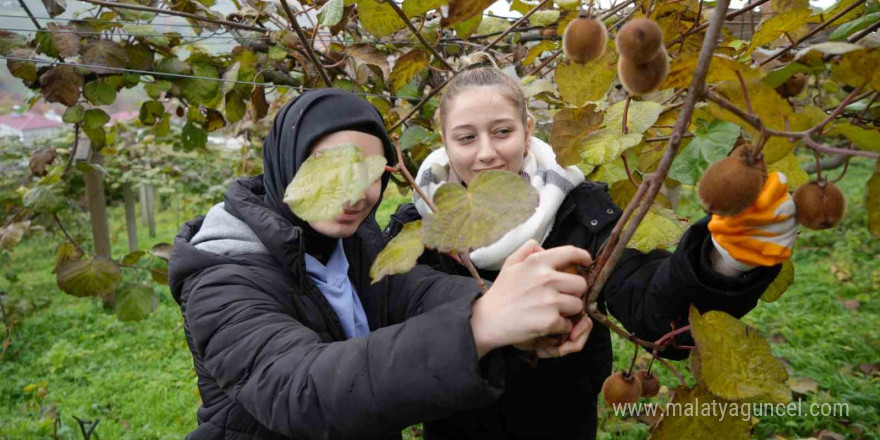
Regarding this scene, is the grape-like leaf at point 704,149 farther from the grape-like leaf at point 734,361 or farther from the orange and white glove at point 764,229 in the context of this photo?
the grape-like leaf at point 734,361

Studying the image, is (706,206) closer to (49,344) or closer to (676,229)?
(676,229)

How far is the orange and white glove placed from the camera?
0.67m

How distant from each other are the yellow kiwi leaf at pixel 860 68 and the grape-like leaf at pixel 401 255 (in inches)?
20.0

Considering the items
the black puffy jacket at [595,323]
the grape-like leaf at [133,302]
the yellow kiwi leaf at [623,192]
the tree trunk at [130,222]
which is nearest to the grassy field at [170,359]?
the tree trunk at [130,222]

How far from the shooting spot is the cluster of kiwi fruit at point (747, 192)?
606 mm

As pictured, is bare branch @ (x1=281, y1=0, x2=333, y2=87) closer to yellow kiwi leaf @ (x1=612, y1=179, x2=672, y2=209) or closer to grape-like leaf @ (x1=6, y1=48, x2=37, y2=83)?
yellow kiwi leaf @ (x1=612, y1=179, x2=672, y2=209)

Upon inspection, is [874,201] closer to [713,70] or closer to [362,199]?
[713,70]

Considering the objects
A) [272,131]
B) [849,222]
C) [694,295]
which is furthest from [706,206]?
[849,222]

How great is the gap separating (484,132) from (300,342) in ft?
2.21

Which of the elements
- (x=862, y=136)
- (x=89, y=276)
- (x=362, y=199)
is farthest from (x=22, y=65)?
(x=862, y=136)

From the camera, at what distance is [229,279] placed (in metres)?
0.99

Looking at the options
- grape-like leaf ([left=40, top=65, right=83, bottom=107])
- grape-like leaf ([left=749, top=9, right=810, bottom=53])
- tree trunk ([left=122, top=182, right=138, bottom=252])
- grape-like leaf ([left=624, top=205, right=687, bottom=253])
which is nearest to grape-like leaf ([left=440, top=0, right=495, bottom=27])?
grape-like leaf ([left=624, top=205, right=687, bottom=253])

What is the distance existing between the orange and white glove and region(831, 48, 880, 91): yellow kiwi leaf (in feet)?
0.41

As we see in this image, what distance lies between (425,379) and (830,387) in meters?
2.87
